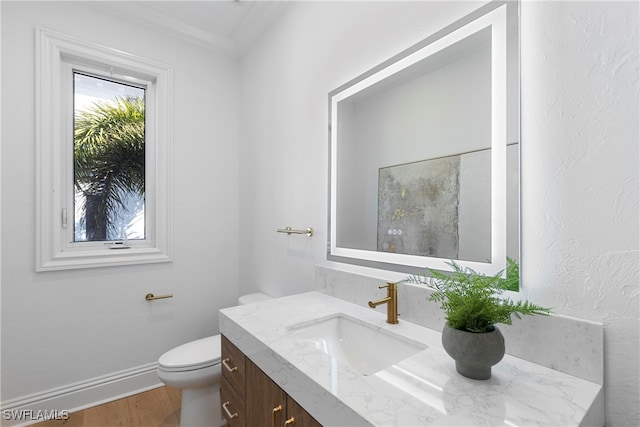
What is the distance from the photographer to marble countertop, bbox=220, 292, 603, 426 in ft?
1.89

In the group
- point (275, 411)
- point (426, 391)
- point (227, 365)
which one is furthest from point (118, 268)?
point (426, 391)

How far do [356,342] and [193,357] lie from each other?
3.25 feet

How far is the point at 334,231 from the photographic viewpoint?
148 centimetres

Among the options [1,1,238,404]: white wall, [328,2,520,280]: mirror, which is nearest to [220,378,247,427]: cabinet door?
[328,2,520,280]: mirror

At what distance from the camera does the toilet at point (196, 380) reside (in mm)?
1527

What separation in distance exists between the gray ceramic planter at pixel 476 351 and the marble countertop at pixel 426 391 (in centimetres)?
2

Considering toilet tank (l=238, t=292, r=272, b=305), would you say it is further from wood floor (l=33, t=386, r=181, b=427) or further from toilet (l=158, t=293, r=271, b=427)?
wood floor (l=33, t=386, r=181, b=427)

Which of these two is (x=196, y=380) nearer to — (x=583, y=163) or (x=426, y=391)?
(x=426, y=391)

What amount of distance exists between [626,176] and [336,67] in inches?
47.7

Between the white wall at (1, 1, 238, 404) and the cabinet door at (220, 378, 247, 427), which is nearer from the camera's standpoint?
the cabinet door at (220, 378, 247, 427)

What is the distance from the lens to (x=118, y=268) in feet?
6.42

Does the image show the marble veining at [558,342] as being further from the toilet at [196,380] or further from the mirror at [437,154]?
the toilet at [196,380]

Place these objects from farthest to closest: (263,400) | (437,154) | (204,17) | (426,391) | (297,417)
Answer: (204,17) → (437,154) → (263,400) → (297,417) → (426,391)

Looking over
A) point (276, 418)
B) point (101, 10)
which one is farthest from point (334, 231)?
point (101, 10)
